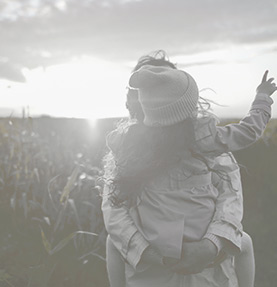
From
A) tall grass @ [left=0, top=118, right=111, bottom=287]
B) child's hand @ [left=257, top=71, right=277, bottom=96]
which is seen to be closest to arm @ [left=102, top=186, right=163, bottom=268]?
tall grass @ [left=0, top=118, right=111, bottom=287]

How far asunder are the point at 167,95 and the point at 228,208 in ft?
1.81

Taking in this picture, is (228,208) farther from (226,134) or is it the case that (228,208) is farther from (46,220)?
(46,220)

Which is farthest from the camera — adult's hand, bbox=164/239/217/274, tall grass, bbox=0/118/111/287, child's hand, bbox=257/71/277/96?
tall grass, bbox=0/118/111/287

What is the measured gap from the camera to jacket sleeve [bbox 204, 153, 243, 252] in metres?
1.59

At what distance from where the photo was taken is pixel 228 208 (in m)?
1.64

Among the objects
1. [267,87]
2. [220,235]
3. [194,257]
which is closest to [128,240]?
[194,257]

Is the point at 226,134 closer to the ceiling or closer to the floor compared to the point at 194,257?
closer to the ceiling

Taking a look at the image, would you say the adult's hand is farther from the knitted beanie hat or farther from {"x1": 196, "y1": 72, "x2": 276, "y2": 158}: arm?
the knitted beanie hat

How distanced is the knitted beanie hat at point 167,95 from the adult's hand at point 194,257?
0.51m

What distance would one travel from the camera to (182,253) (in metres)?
1.56

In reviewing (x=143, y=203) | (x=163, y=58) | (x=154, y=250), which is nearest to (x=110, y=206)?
(x=143, y=203)

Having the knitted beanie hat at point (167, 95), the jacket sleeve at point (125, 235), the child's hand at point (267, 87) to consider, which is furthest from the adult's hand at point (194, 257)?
the child's hand at point (267, 87)

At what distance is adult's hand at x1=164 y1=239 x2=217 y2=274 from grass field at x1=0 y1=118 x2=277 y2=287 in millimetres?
881

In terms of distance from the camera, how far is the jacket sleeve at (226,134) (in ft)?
5.28
